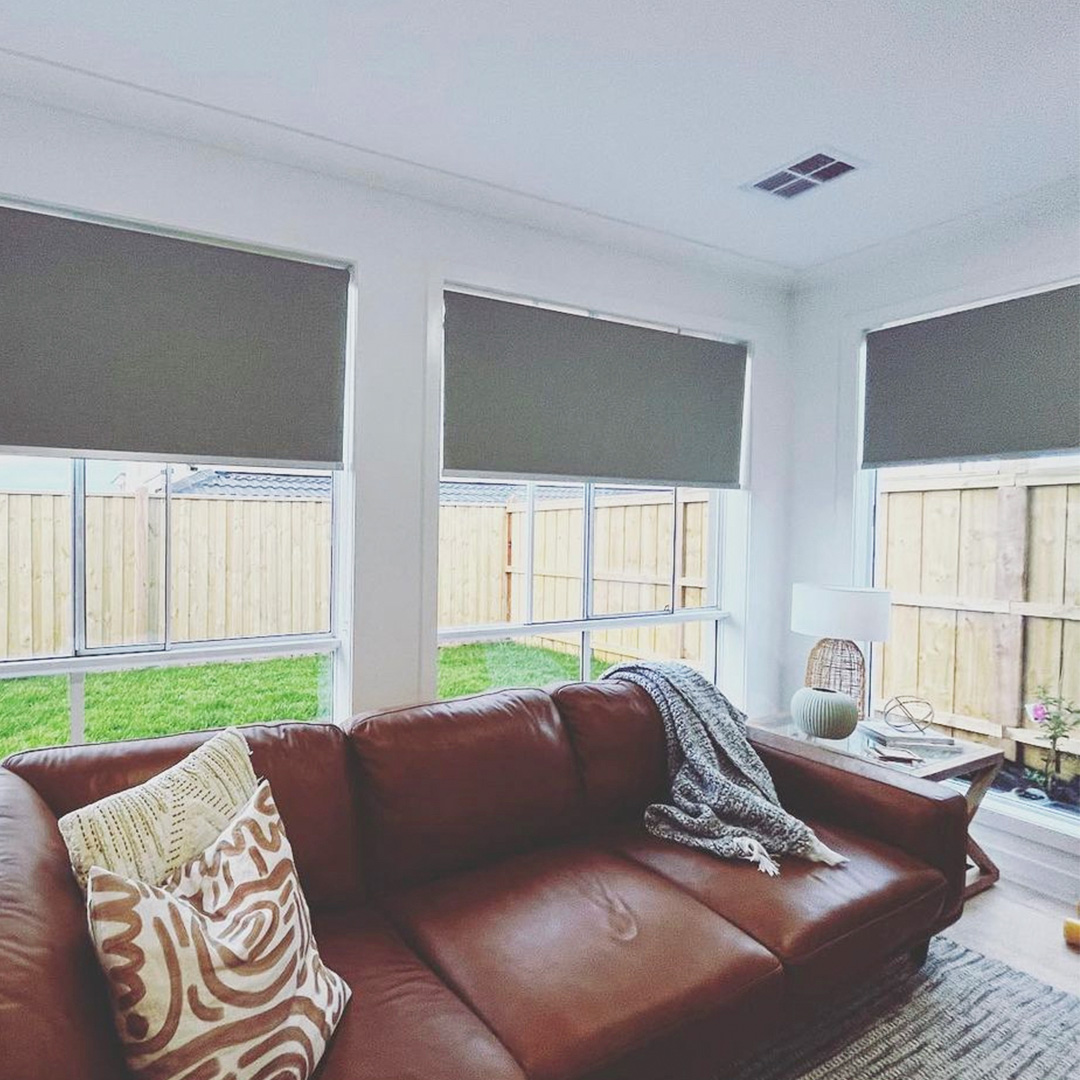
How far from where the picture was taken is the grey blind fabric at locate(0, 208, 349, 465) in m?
2.29

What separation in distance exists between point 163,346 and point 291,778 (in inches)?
59.2

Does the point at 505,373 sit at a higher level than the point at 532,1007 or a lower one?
higher

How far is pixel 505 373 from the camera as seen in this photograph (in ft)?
10.2

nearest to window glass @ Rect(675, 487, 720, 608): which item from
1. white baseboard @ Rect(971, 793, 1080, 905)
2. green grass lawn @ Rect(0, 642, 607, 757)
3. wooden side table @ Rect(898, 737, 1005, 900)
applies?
green grass lawn @ Rect(0, 642, 607, 757)

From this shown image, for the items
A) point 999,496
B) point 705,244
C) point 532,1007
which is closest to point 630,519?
point 705,244

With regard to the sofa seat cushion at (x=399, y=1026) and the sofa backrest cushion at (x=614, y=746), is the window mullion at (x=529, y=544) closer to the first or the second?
the sofa backrest cushion at (x=614, y=746)

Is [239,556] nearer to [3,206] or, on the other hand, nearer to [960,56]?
[3,206]

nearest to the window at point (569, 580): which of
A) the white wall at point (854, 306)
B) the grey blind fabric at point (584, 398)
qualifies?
the grey blind fabric at point (584, 398)

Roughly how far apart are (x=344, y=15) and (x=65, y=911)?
206 cm

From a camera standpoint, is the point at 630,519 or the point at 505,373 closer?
the point at 505,373

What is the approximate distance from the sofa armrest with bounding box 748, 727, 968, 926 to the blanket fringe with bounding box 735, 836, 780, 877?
382mm

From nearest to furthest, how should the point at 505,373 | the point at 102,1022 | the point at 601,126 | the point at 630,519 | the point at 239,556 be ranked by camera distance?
the point at 102,1022, the point at 601,126, the point at 239,556, the point at 505,373, the point at 630,519

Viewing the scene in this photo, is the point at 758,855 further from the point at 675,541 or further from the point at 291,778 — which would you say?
the point at 675,541

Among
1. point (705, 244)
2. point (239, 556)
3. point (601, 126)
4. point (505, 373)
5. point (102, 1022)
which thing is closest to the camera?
point (102, 1022)
